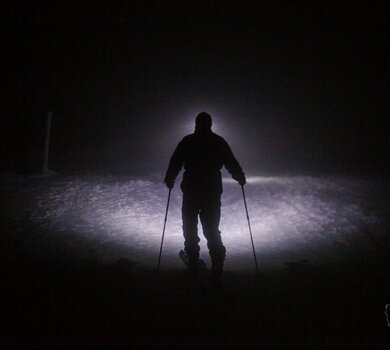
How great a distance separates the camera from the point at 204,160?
16.5 feet

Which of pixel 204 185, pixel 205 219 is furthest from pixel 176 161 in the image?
pixel 205 219

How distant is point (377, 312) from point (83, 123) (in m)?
39.1

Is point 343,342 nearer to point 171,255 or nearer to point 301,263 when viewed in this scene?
point 301,263

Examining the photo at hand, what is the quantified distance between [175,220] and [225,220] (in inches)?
52.0

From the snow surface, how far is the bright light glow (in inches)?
0.7

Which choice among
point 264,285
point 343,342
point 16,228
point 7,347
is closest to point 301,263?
point 264,285

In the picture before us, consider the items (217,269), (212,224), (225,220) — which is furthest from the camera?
(225,220)

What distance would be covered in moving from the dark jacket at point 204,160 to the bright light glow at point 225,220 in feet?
5.22

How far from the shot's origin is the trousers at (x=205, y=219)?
4996 millimetres

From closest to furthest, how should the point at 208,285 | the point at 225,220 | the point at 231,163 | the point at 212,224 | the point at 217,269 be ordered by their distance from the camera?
the point at 208,285 < the point at 217,269 < the point at 212,224 < the point at 231,163 < the point at 225,220

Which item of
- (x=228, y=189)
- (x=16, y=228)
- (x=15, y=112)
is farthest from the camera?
(x=15, y=112)

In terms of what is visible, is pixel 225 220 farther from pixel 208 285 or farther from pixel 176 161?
pixel 208 285

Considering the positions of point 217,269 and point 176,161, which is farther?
point 176,161

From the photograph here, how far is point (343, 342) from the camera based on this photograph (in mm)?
3201
